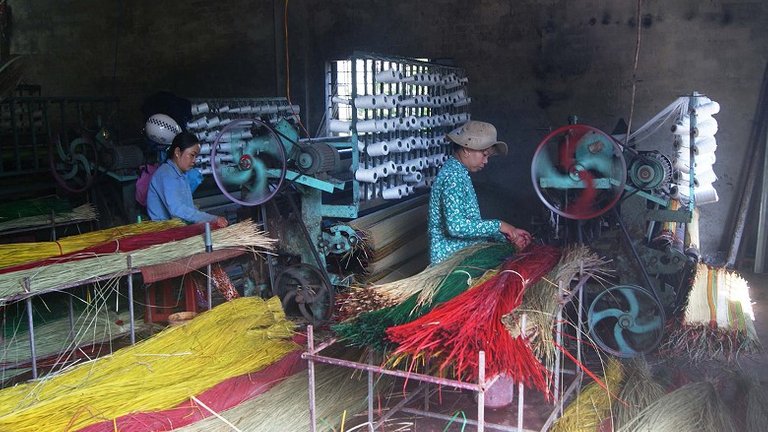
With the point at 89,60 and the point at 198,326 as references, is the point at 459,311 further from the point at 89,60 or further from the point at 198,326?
the point at 89,60

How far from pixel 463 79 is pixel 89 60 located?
7165 mm

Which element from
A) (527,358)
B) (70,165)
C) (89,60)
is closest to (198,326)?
(527,358)

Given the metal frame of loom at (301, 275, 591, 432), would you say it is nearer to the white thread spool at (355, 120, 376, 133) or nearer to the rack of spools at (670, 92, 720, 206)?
the rack of spools at (670, 92, 720, 206)

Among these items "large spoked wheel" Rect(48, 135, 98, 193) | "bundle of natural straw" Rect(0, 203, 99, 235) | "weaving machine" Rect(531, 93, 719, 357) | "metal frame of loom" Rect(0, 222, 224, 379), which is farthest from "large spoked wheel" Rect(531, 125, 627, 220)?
"large spoked wheel" Rect(48, 135, 98, 193)

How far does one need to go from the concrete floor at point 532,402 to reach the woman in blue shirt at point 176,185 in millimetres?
1907

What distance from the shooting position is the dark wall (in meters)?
7.52

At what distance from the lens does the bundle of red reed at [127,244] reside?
3.86 metres

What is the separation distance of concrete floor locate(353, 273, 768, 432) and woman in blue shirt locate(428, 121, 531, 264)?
2.87 ft

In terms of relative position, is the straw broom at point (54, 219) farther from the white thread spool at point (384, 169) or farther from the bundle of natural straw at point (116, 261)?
the white thread spool at point (384, 169)

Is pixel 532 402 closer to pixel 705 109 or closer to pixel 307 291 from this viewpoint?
pixel 307 291

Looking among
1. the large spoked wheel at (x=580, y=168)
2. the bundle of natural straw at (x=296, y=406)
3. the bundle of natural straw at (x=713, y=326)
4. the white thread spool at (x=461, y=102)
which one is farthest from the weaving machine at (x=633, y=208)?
the white thread spool at (x=461, y=102)

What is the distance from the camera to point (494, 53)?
8547 mm

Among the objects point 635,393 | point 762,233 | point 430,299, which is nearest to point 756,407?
point 635,393

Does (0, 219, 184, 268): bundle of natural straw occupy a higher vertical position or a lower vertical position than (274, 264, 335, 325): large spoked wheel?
higher
